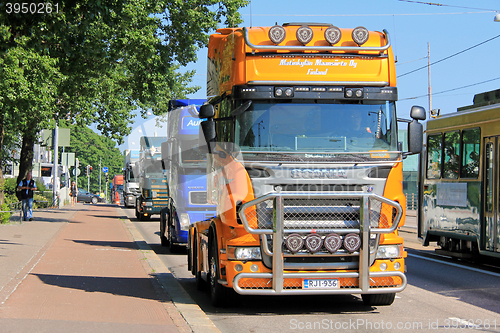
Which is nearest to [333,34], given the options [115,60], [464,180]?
[464,180]

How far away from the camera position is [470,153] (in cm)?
1345

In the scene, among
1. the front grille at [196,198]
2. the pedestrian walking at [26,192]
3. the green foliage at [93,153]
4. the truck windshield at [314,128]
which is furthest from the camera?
the green foliage at [93,153]

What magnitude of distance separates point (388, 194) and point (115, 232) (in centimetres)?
1649

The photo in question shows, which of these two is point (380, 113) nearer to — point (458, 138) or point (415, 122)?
point (415, 122)

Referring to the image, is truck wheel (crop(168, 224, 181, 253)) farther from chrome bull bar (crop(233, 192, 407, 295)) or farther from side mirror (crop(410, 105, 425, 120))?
side mirror (crop(410, 105, 425, 120))

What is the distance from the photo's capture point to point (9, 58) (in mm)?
18359

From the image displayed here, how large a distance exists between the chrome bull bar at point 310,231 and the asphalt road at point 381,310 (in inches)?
16.4

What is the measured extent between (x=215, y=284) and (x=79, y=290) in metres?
2.36

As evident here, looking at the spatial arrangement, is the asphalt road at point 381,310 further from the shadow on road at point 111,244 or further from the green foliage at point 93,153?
the green foliage at point 93,153

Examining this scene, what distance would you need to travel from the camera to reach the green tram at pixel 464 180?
497 inches

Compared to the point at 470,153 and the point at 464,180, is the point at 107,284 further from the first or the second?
the point at 470,153

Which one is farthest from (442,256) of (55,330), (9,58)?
(9,58)

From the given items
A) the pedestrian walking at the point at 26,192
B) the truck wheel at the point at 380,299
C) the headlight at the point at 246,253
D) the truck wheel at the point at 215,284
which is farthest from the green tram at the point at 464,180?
the pedestrian walking at the point at 26,192

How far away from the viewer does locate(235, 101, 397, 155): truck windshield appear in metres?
8.08
